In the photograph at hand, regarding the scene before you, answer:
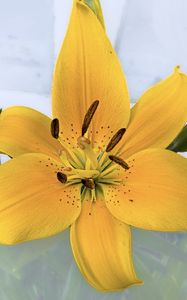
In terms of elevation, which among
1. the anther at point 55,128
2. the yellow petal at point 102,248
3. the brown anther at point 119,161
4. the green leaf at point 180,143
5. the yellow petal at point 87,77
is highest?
the yellow petal at point 87,77

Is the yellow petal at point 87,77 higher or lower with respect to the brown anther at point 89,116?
higher

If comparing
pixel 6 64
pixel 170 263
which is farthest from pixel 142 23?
pixel 170 263

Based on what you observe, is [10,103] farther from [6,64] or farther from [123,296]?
[123,296]

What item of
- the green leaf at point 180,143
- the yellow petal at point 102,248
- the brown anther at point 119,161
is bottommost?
the yellow petal at point 102,248

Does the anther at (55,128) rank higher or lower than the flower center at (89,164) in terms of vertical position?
higher

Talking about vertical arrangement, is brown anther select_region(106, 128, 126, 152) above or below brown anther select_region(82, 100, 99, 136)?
below
